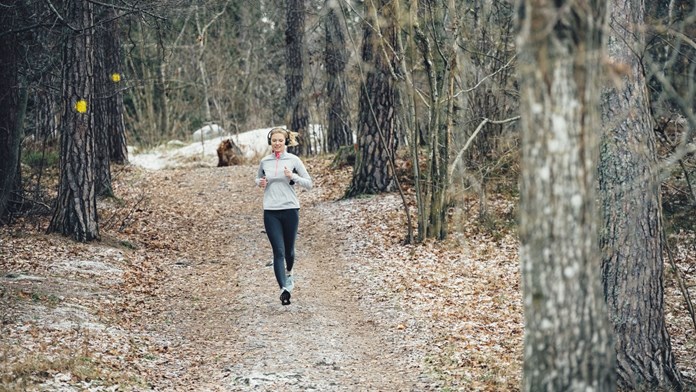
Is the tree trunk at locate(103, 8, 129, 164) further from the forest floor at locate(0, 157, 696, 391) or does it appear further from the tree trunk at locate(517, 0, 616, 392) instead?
the tree trunk at locate(517, 0, 616, 392)

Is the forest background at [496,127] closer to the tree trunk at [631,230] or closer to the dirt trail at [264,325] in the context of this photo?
the tree trunk at [631,230]

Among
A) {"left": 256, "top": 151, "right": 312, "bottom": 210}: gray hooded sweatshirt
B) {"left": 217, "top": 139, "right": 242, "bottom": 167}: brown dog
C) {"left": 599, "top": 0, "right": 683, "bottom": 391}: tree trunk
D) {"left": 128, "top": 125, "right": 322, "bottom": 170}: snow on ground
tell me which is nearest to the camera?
{"left": 599, "top": 0, "right": 683, "bottom": 391}: tree trunk

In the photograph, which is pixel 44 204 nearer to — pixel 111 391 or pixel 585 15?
pixel 111 391

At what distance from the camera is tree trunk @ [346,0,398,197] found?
54.1ft

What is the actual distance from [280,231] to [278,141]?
3.71 feet

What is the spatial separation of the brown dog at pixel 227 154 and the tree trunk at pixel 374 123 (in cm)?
854

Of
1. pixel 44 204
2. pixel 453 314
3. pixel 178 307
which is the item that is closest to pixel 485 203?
pixel 453 314

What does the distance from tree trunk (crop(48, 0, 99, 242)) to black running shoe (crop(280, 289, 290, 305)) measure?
4641mm

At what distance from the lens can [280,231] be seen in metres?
10.0

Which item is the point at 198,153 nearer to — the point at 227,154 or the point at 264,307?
the point at 227,154

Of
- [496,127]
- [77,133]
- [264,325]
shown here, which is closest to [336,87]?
[496,127]

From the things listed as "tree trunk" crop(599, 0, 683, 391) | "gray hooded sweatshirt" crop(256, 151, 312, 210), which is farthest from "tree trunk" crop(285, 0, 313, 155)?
"tree trunk" crop(599, 0, 683, 391)

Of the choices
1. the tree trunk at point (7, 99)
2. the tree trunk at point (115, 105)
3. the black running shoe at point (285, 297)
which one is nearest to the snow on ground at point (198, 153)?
the tree trunk at point (115, 105)

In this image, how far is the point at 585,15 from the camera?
3889 mm
